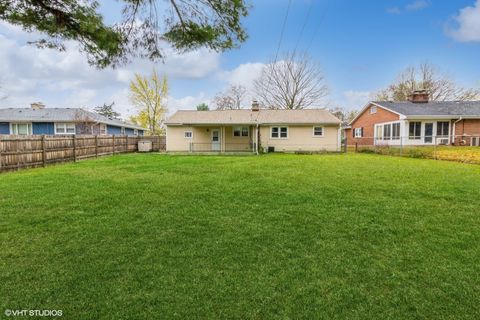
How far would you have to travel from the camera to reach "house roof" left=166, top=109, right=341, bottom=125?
839 inches

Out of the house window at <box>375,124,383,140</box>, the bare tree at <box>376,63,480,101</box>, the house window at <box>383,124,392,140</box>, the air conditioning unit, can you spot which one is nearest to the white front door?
the house window at <box>383,124,392,140</box>

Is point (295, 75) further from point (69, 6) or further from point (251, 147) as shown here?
point (69, 6)

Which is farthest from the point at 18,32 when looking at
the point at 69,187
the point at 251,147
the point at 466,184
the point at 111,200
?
the point at 251,147

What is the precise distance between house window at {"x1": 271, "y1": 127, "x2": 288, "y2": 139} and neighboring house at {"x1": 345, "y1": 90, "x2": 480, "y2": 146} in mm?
8249

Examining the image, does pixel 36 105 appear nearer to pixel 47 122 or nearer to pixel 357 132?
pixel 47 122

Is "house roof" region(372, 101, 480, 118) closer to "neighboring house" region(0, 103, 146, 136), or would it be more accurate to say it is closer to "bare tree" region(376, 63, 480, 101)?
"bare tree" region(376, 63, 480, 101)

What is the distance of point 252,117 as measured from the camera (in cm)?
2261

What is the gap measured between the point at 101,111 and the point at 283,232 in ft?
177

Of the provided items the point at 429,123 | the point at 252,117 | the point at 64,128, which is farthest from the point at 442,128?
the point at 64,128

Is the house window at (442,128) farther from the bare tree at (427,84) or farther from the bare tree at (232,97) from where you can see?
the bare tree at (232,97)

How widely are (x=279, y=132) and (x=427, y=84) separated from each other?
93.7ft

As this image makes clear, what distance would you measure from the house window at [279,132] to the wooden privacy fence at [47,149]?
12257 mm

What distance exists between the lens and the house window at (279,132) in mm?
21891

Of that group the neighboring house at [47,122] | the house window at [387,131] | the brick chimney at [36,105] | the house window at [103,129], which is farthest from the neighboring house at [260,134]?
the brick chimney at [36,105]
